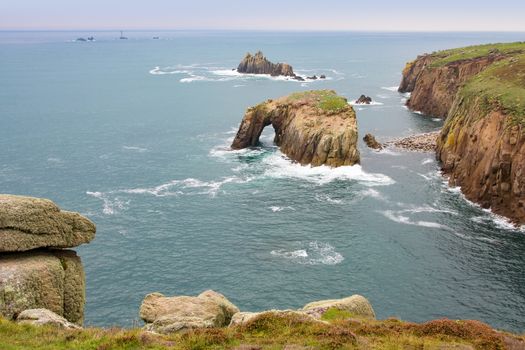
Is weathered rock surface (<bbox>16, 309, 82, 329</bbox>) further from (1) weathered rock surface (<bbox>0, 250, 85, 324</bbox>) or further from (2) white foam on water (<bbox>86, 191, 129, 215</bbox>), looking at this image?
(2) white foam on water (<bbox>86, 191, 129, 215</bbox>)

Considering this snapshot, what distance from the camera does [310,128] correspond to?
110 metres

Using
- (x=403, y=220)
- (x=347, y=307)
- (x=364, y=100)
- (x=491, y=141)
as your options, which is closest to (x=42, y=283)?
(x=347, y=307)

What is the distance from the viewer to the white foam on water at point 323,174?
97.1 metres

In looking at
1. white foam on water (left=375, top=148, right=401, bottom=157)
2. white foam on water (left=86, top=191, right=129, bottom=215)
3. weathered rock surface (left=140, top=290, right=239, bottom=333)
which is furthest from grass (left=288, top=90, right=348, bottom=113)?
weathered rock surface (left=140, top=290, right=239, bottom=333)

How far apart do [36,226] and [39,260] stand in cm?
241

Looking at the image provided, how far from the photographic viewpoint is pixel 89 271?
6269 cm

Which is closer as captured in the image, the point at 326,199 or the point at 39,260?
the point at 39,260

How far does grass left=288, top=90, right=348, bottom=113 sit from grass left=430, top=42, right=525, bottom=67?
210 ft

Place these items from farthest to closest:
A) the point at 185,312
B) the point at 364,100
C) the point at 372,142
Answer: the point at 364,100, the point at 372,142, the point at 185,312

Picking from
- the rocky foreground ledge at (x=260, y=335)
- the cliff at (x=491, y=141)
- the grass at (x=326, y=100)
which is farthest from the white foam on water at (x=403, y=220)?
the rocky foreground ledge at (x=260, y=335)

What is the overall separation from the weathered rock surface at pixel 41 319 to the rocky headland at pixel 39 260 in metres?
0.06

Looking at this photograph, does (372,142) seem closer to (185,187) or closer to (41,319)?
(185,187)

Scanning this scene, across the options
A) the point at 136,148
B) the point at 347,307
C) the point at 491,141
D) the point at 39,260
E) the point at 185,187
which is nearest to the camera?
A: the point at 39,260

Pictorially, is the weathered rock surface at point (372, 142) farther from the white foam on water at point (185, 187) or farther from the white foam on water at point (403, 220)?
the white foam on water at point (403, 220)
